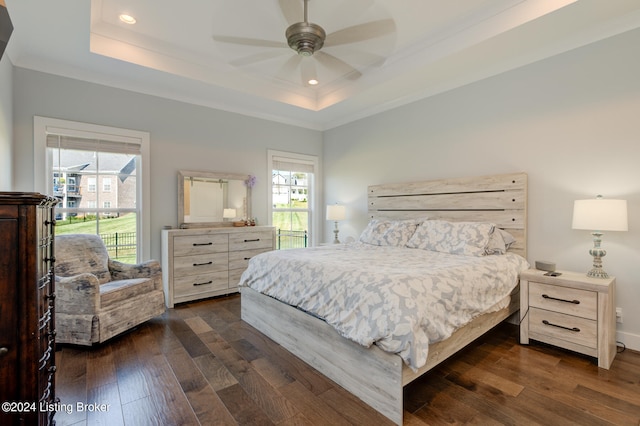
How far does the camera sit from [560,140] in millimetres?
2812

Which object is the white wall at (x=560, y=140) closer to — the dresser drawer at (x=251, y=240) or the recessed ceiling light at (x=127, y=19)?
the dresser drawer at (x=251, y=240)

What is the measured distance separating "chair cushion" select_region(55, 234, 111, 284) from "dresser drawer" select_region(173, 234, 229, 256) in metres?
0.72

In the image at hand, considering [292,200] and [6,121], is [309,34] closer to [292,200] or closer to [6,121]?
[6,121]

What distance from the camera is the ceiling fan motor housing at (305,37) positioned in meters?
2.15

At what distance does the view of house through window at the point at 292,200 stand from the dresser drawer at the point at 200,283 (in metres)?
1.32

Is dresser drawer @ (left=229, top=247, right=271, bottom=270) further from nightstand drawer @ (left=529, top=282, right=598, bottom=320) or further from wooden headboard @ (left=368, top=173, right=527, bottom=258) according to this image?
nightstand drawer @ (left=529, top=282, right=598, bottom=320)

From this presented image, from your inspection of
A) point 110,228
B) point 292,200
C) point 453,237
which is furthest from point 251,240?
point 453,237

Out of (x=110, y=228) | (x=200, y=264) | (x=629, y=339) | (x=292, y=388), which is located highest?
(x=110, y=228)

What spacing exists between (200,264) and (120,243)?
0.97 meters

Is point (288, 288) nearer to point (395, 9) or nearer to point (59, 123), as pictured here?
point (395, 9)

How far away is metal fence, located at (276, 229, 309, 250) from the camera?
5.11m

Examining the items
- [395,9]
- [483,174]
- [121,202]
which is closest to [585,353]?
[483,174]

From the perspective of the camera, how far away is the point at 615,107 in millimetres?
2523

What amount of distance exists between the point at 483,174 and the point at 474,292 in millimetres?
1729
